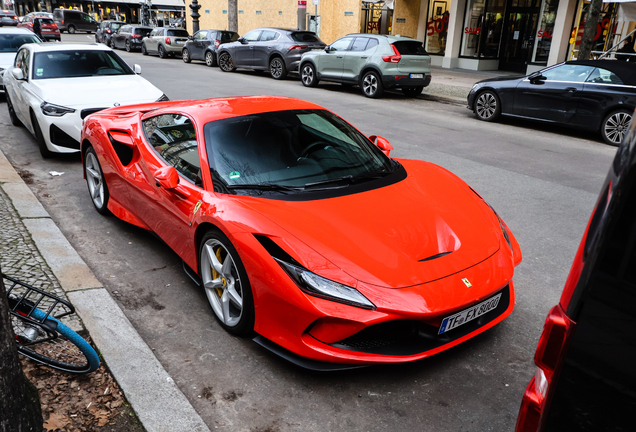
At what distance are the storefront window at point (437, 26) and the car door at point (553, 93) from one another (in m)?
14.1

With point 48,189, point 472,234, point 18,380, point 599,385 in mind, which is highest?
point 599,385

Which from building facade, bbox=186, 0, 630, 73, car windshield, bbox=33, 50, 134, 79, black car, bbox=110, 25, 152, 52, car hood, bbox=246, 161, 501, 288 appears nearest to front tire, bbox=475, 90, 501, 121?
car windshield, bbox=33, 50, 134, 79

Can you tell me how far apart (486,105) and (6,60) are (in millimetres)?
11491

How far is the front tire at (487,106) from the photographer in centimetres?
1152

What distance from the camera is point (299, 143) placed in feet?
13.1

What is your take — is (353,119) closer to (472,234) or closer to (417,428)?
(472,234)

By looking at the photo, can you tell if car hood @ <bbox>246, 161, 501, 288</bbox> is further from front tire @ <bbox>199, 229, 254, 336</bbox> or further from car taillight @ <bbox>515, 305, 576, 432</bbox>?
car taillight @ <bbox>515, 305, 576, 432</bbox>

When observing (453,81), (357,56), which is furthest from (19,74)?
(453,81)

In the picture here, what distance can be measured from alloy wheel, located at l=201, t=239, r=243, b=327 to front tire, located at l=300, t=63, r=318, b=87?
13.7m

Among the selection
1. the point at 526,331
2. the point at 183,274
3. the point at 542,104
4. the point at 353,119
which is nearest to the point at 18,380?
the point at 183,274

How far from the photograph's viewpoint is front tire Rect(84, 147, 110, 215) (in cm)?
526

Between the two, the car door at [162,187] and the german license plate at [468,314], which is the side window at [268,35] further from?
the german license plate at [468,314]

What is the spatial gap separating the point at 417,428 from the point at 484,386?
55 centimetres

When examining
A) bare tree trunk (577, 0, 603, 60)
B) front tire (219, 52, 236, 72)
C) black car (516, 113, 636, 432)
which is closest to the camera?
black car (516, 113, 636, 432)
